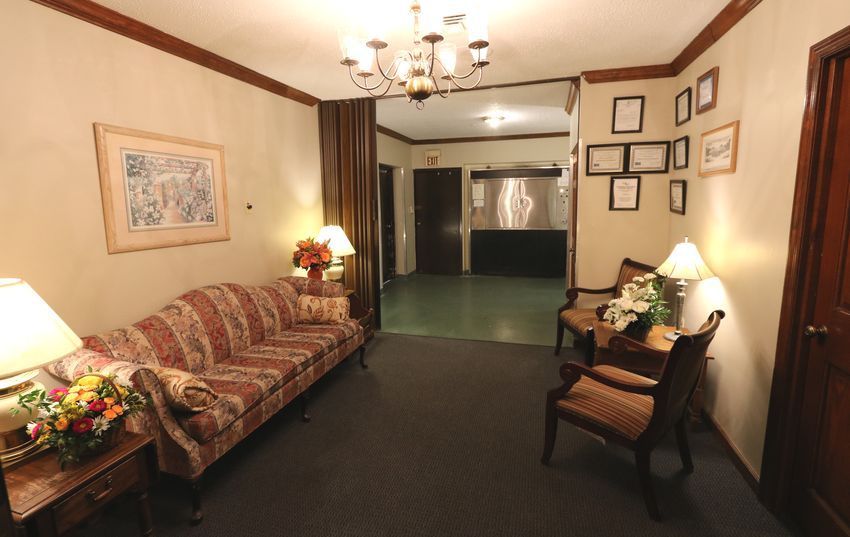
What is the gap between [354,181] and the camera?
4.54m

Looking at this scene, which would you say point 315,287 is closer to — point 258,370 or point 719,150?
point 258,370

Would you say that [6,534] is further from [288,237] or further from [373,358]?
[288,237]

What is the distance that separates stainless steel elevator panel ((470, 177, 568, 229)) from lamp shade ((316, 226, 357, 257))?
3.98 meters

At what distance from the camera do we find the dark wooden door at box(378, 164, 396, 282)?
7.09m

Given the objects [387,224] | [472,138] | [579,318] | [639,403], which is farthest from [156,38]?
[472,138]

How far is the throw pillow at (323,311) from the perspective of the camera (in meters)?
3.55

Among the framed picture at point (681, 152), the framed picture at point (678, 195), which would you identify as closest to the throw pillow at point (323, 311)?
the framed picture at point (678, 195)

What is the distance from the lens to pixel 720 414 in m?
2.60

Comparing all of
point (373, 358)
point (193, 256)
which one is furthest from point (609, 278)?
point (193, 256)

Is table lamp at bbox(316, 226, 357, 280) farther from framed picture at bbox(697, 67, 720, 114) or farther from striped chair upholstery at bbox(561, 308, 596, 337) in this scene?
framed picture at bbox(697, 67, 720, 114)

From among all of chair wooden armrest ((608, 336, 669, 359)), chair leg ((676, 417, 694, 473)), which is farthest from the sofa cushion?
chair leg ((676, 417, 694, 473))

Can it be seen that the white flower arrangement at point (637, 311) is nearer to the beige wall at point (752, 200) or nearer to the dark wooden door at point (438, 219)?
the beige wall at point (752, 200)

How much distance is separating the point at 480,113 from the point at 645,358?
3909 millimetres

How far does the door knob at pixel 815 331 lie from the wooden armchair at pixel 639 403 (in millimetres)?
305
